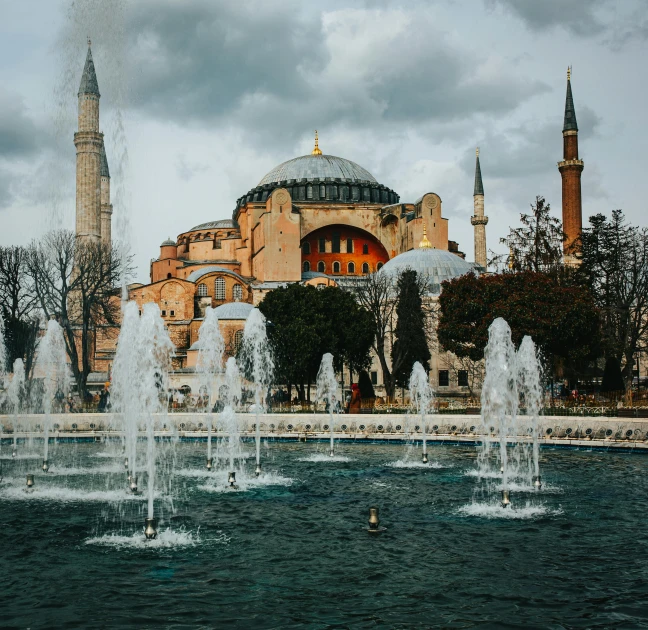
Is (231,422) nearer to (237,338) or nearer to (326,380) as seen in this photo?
(326,380)

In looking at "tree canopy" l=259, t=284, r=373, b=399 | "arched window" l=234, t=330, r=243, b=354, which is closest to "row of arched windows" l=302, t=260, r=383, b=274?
"arched window" l=234, t=330, r=243, b=354

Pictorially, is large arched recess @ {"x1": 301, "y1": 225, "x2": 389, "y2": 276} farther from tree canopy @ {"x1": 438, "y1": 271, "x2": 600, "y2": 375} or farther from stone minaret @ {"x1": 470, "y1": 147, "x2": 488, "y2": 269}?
tree canopy @ {"x1": 438, "y1": 271, "x2": 600, "y2": 375}

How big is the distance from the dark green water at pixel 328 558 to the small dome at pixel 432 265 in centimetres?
2811

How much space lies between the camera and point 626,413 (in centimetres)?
1773

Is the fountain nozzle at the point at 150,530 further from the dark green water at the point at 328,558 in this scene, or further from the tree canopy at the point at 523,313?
the tree canopy at the point at 523,313

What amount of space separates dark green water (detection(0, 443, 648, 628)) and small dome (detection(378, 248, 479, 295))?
1107 inches

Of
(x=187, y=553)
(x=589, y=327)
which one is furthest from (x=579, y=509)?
(x=589, y=327)

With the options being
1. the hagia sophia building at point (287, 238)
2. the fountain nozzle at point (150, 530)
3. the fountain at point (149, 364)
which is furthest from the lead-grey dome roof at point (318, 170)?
the fountain nozzle at point (150, 530)

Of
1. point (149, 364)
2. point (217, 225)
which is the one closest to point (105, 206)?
point (217, 225)

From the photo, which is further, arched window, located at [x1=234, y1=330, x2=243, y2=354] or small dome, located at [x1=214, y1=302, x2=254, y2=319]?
small dome, located at [x1=214, y1=302, x2=254, y2=319]

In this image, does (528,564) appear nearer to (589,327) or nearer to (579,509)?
(579,509)

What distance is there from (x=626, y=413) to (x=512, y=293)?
33.5 ft

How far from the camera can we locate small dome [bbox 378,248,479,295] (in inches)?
1583

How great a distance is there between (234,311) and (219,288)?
5.29m
